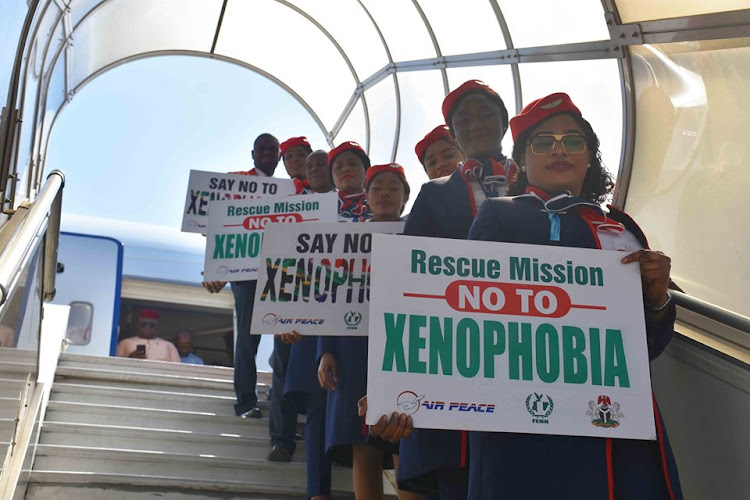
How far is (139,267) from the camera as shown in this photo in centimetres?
1020

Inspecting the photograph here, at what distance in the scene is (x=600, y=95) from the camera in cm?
425

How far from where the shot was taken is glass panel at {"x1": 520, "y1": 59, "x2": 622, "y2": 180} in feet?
13.7

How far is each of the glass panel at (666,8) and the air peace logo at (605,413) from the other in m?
1.81

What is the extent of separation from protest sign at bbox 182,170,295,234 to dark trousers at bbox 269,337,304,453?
1220mm

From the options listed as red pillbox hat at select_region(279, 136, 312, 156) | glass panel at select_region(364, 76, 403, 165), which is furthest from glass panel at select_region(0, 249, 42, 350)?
glass panel at select_region(364, 76, 403, 165)

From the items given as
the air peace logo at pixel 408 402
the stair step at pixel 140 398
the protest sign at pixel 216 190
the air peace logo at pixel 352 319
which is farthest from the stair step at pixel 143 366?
the air peace logo at pixel 408 402

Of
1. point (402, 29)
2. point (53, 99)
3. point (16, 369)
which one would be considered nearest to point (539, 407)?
point (16, 369)

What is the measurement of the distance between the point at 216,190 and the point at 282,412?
170cm

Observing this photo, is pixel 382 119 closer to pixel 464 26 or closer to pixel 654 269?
pixel 464 26

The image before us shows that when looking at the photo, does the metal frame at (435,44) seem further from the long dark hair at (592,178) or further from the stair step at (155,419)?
the long dark hair at (592,178)

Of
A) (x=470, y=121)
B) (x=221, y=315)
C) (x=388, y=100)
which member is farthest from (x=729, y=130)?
(x=221, y=315)

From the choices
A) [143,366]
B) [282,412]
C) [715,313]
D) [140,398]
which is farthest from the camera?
[143,366]

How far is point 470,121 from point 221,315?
897 centimetres

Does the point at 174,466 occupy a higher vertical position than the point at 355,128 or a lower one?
lower
